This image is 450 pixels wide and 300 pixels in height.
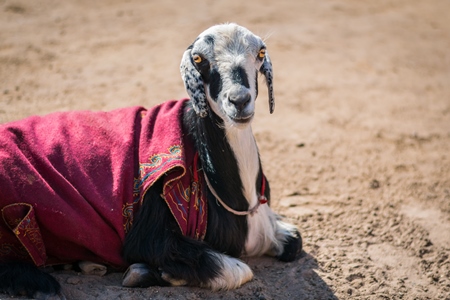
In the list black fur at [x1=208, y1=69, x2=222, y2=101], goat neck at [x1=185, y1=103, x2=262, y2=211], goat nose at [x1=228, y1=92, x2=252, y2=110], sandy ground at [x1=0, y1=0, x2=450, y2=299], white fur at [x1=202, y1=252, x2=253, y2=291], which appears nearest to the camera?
goat nose at [x1=228, y1=92, x2=252, y2=110]

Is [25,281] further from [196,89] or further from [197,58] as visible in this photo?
[197,58]

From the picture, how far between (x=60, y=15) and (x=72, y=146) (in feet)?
17.7

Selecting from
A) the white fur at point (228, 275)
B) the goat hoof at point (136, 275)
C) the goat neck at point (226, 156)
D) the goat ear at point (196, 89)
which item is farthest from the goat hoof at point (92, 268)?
the goat ear at point (196, 89)

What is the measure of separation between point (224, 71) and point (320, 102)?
138 inches

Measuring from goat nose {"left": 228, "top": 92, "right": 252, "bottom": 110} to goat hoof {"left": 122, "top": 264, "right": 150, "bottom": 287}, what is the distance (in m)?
1.20

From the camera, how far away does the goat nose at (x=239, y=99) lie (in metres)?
3.56

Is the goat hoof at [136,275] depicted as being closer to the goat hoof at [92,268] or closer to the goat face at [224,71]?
the goat hoof at [92,268]

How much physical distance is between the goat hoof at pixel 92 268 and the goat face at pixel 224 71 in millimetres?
1234

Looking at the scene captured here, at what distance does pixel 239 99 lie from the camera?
11.7 ft

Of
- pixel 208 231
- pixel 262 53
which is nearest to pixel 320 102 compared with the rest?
pixel 262 53

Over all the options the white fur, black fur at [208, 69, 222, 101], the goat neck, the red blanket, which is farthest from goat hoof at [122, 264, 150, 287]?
black fur at [208, 69, 222, 101]

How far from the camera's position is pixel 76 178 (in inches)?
149

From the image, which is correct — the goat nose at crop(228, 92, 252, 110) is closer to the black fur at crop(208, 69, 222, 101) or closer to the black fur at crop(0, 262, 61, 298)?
the black fur at crop(208, 69, 222, 101)

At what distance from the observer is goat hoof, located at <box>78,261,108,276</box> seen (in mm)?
3967
